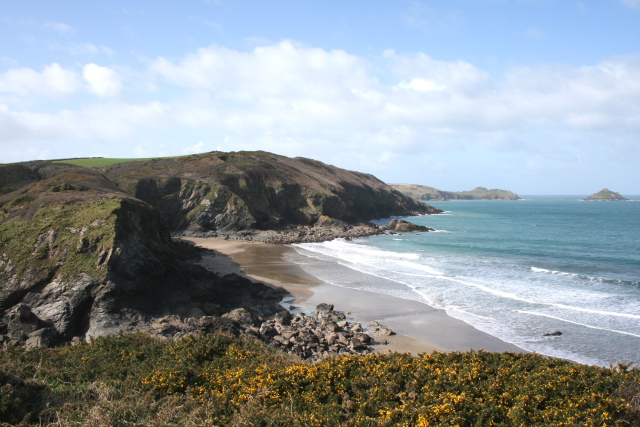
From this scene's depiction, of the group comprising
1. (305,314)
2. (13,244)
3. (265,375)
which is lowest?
(305,314)

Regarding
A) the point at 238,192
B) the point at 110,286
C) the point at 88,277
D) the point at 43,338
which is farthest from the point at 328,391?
the point at 238,192

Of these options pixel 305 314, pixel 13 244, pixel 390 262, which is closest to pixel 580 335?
pixel 305 314

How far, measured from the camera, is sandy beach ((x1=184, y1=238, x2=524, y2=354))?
19.8 metres

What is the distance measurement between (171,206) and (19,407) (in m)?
54.2

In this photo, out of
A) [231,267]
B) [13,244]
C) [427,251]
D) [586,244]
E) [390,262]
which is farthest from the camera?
[586,244]

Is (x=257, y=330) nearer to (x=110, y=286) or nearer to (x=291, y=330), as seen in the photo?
(x=291, y=330)

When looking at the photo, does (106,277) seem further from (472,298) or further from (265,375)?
(472,298)

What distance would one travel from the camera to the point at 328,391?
9742 millimetres

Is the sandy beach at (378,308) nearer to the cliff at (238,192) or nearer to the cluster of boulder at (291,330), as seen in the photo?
the cluster of boulder at (291,330)

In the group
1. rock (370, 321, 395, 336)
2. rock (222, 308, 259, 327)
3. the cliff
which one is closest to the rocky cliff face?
rock (222, 308, 259, 327)

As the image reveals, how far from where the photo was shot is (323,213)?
2840 inches

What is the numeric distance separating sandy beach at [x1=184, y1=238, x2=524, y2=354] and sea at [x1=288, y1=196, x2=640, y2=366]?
3.52ft

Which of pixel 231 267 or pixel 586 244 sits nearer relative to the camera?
pixel 231 267

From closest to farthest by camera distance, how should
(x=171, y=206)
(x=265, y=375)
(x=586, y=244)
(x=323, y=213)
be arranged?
(x=265, y=375)
(x=586, y=244)
(x=171, y=206)
(x=323, y=213)
